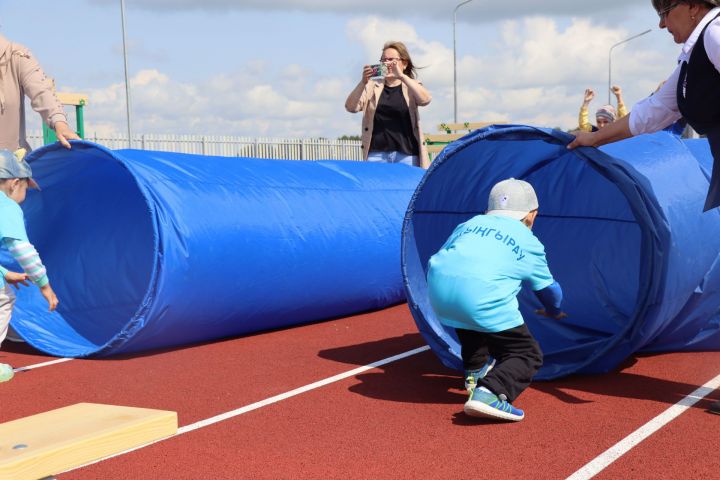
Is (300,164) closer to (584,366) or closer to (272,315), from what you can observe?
(272,315)

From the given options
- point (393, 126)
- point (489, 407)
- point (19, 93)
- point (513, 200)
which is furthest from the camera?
point (393, 126)

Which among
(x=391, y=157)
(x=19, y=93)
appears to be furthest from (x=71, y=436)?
(x=391, y=157)

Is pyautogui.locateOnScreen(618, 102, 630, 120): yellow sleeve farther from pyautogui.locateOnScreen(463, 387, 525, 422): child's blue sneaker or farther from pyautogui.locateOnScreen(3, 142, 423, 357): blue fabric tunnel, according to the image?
pyautogui.locateOnScreen(463, 387, 525, 422): child's blue sneaker

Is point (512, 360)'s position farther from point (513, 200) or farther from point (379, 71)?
point (379, 71)

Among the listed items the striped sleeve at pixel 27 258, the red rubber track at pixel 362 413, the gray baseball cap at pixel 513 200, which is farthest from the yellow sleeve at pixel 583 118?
the striped sleeve at pixel 27 258

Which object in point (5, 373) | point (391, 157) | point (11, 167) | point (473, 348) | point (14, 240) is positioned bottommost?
point (5, 373)

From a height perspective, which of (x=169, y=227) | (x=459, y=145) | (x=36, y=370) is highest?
(x=459, y=145)

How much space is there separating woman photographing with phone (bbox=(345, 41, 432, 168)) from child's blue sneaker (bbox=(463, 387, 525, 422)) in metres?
5.12

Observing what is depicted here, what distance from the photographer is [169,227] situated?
6.70 m

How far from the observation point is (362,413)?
521cm

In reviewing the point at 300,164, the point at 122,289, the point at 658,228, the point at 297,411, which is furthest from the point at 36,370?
the point at 658,228

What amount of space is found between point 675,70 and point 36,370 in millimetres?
4971

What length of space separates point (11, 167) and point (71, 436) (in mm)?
4182

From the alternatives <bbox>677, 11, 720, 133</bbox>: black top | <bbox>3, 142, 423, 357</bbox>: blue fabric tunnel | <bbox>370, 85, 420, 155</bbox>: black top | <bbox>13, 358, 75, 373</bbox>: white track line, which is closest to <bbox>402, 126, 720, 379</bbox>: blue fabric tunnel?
<bbox>677, 11, 720, 133</bbox>: black top
